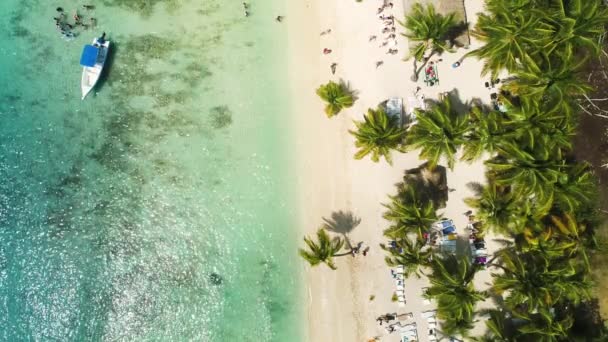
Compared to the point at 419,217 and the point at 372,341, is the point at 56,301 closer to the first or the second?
the point at 372,341

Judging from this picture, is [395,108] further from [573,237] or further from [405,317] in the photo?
[405,317]

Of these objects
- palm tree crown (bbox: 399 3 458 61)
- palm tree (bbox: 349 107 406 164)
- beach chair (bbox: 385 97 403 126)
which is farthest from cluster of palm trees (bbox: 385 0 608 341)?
beach chair (bbox: 385 97 403 126)

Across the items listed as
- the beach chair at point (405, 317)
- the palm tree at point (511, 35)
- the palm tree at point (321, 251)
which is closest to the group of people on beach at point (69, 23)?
the palm tree at point (321, 251)

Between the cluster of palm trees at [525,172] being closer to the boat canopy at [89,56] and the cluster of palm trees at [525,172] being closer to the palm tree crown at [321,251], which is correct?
the palm tree crown at [321,251]

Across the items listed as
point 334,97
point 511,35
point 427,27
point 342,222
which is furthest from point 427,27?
point 342,222

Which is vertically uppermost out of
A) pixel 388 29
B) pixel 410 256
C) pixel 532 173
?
pixel 388 29

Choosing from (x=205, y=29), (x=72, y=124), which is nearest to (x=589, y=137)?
(x=205, y=29)
